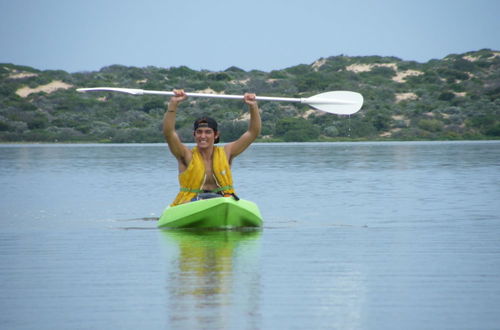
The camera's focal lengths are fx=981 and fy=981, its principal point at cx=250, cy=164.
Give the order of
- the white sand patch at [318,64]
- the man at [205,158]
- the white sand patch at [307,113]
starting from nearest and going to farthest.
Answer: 1. the man at [205,158]
2. the white sand patch at [307,113]
3. the white sand patch at [318,64]

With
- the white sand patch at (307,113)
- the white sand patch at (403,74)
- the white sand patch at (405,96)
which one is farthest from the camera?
the white sand patch at (403,74)

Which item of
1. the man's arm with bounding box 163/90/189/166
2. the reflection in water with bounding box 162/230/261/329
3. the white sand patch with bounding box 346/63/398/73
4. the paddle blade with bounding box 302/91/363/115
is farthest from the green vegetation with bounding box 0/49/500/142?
the reflection in water with bounding box 162/230/261/329

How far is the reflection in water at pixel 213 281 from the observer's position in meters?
6.36

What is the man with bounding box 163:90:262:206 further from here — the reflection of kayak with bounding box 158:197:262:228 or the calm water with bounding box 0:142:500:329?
the calm water with bounding box 0:142:500:329

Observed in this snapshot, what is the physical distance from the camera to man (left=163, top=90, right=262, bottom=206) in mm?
11578

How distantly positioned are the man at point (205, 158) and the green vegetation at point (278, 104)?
46.1m

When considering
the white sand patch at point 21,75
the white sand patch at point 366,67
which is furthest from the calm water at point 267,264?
the white sand patch at point 366,67

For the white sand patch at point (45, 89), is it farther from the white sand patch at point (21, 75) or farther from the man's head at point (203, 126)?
the man's head at point (203, 126)

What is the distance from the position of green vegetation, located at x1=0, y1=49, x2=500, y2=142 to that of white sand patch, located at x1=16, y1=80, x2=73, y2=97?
0.29 feet

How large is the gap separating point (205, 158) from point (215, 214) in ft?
2.45

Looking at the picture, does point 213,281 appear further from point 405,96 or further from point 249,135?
point 405,96

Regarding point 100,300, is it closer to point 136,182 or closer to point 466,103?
point 136,182

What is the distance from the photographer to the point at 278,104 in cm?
6681

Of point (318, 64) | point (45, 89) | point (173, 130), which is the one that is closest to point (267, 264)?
point (173, 130)
